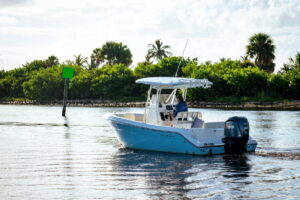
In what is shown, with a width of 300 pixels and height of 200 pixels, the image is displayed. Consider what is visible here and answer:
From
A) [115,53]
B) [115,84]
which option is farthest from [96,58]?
[115,84]

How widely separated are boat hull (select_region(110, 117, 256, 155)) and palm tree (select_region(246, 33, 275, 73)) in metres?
72.8

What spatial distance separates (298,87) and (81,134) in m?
54.3

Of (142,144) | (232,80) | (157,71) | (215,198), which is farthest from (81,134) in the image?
(157,71)

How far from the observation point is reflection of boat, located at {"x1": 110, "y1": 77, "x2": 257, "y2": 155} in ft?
62.6

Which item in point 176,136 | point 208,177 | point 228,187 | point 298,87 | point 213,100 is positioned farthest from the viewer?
point 213,100

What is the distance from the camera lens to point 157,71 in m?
97.1

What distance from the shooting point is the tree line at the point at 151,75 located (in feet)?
269

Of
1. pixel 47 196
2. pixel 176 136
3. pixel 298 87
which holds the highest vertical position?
pixel 298 87

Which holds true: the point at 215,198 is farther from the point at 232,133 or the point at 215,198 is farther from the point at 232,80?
the point at 232,80

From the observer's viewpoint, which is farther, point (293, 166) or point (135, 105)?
point (135, 105)

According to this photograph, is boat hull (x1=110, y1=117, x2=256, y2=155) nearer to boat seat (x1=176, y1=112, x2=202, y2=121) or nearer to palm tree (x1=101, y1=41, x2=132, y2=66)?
boat seat (x1=176, y1=112, x2=202, y2=121)

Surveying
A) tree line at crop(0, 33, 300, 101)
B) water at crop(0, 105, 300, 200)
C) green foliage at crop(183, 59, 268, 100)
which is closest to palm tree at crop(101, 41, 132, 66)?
tree line at crop(0, 33, 300, 101)

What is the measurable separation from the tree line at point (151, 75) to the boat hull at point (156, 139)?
59.4 m

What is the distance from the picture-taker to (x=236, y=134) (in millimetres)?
18906
